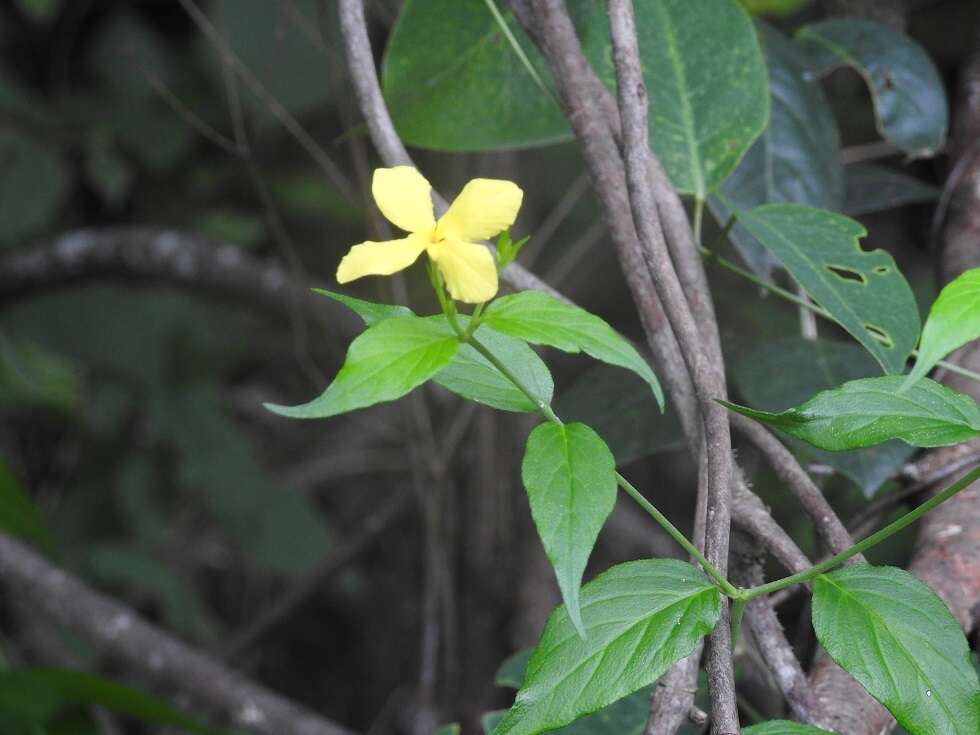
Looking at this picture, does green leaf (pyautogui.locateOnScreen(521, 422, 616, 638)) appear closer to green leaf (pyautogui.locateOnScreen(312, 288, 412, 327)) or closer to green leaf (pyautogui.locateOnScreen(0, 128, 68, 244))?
green leaf (pyautogui.locateOnScreen(312, 288, 412, 327))

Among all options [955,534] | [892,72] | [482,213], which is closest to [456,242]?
[482,213]

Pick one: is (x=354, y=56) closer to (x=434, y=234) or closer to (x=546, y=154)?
(x=434, y=234)

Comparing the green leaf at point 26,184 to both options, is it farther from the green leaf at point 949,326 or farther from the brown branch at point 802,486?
the green leaf at point 949,326

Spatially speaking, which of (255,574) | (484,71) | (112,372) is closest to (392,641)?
(255,574)

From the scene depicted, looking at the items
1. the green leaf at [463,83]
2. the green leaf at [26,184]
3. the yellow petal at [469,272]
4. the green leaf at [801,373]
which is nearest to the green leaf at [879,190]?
the green leaf at [801,373]

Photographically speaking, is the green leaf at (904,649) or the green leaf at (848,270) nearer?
the green leaf at (904,649)

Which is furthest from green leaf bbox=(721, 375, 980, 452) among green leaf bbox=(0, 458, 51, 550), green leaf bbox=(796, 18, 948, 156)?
green leaf bbox=(0, 458, 51, 550)
